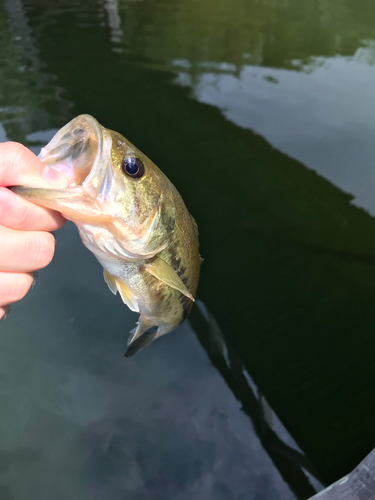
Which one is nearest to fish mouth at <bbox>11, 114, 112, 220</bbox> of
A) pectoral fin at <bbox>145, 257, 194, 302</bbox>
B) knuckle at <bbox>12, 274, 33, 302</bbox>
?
knuckle at <bbox>12, 274, 33, 302</bbox>

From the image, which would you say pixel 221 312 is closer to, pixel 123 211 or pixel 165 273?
pixel 165 273

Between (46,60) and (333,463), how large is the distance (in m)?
5.66

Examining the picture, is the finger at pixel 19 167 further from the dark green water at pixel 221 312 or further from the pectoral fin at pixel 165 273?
the dark green water at pixel 221 312

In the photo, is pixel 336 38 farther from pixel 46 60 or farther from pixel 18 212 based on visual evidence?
pixel 18 212

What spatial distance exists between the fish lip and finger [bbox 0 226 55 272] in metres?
0.21

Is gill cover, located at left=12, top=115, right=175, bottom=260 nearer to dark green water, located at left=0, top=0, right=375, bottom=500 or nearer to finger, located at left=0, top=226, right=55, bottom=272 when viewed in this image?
finger, located at left=0, top=226, right=55, bottom=272

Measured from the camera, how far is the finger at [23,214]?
897mm

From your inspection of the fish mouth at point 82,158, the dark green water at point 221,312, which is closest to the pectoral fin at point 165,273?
the fish mouth at point 82,158

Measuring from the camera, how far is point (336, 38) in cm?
531

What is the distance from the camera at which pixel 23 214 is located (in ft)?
3.09

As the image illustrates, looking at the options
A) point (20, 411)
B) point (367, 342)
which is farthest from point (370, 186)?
point (20, 411)

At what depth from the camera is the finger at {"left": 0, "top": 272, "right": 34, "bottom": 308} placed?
102 cm

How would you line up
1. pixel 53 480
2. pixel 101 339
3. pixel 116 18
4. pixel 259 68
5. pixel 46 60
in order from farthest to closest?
1. pixel 116 18
2. pixel 46 60
3. pixel 259 68
4. pixel 101 339
5. pixel 53 480

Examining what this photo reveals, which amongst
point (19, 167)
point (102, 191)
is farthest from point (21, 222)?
point (102, 191)
